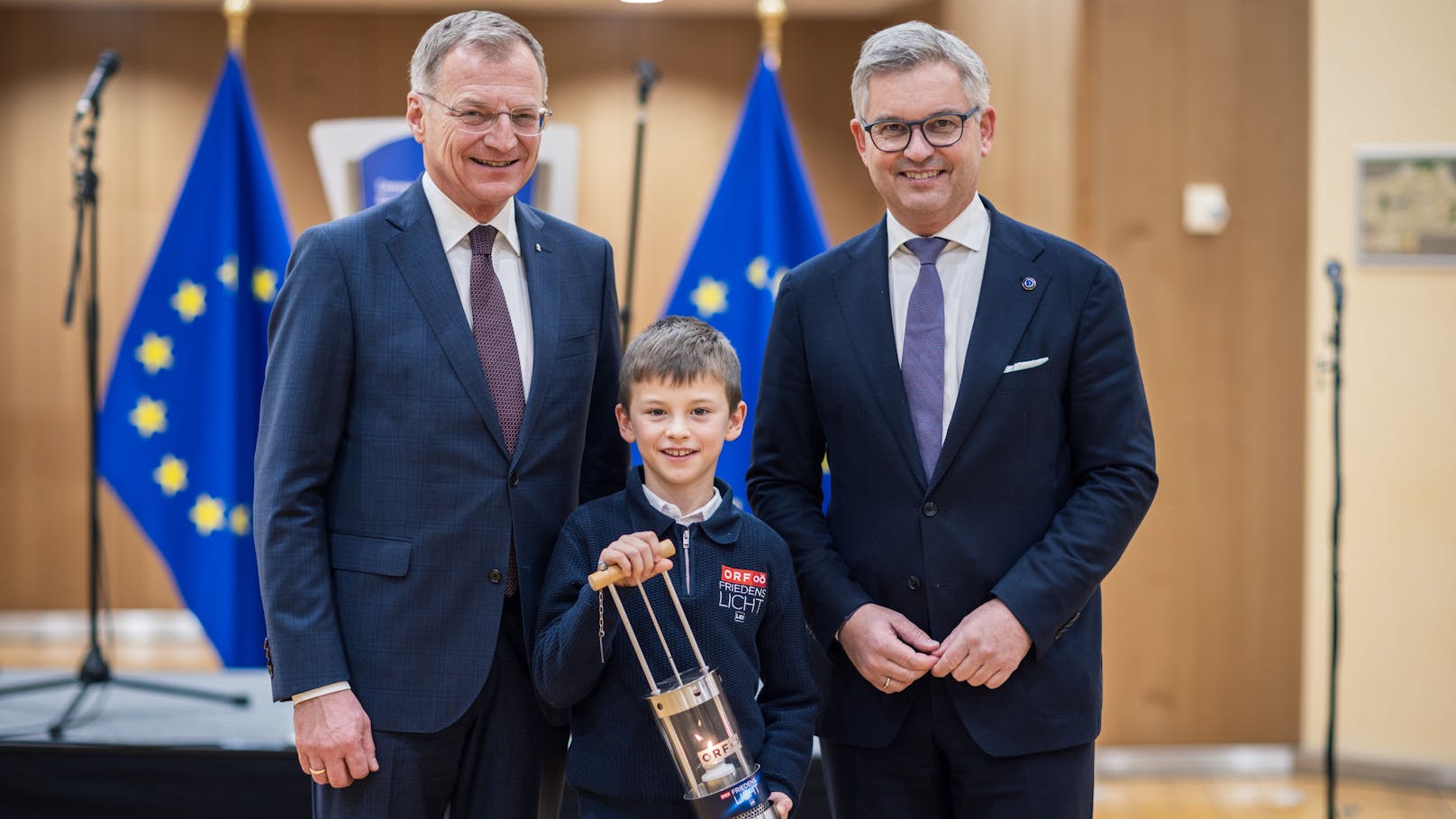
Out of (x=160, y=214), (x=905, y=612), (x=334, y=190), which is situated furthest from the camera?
(x=160, y=214)

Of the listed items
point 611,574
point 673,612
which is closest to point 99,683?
point 673,612

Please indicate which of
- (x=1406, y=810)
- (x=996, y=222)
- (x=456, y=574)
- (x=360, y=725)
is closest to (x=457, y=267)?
(x=456, y=574)

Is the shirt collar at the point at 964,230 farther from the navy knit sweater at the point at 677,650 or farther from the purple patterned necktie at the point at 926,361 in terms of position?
the navy knit sweater at the point at 677,650

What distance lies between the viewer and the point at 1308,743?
421cm

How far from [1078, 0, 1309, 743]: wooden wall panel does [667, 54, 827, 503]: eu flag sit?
3.22 feet

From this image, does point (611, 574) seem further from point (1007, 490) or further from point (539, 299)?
point (1007, 490)

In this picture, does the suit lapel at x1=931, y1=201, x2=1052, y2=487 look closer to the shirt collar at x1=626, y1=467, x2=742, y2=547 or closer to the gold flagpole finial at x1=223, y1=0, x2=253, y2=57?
the shirt collar at x1=626, y1=467, x2=742, y2=547

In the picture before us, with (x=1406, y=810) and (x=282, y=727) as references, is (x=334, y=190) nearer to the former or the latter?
(x=282, y=727)

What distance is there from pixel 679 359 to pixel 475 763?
65 centimetres

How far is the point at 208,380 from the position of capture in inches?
156

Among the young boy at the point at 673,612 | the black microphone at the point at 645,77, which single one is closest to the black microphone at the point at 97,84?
the black microphone at the point at 645,77

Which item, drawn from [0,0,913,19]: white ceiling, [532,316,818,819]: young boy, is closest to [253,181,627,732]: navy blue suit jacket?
[532,316,818,819]: young boy

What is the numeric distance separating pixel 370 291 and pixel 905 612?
0.89 m

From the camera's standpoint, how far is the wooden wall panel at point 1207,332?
4.07 metres
